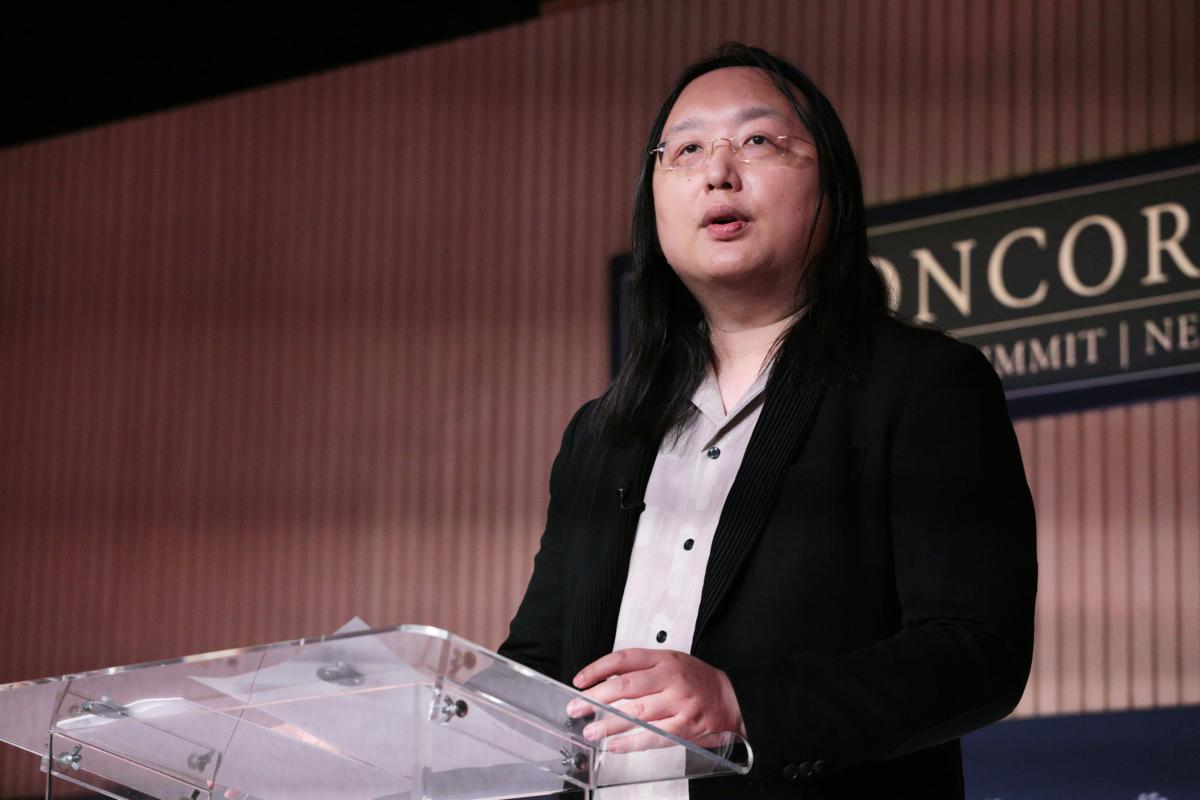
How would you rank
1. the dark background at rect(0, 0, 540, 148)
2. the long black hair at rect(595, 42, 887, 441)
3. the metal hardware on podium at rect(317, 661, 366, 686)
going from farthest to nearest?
the dark background at rect(0, 0, 540, 148) → the long black hair at rect(595, 42, 887, 441) → the metal hardware on podium at rect(317, 661, 366, 686)

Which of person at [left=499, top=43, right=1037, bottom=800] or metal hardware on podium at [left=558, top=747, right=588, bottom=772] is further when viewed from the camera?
person at [left=499, top=43, right=1037, bottom=800]

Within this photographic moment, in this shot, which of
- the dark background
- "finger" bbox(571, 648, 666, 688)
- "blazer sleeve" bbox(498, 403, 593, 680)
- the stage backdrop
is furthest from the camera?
the dark background

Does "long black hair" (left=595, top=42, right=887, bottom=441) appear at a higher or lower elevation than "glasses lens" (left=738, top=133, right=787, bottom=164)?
lower

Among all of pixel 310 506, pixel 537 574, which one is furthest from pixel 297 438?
pixel 537 574

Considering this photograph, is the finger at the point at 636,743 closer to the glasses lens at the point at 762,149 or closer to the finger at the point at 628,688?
the finger at the point at 628,688

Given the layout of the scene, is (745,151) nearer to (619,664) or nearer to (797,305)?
(797,305)

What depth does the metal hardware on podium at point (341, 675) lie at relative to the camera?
102cm

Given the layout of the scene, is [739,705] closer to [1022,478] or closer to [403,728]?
[403,728]

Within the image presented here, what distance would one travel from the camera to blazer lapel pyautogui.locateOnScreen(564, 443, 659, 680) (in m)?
1.50

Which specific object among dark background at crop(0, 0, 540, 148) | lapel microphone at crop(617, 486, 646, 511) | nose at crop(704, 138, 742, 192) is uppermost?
dark background at crop(0, 0, 540, 148)

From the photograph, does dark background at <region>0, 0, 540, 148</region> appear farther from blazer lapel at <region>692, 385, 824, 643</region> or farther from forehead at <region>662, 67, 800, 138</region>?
blazer lapel at <region>692, 385, 824, 643</region>

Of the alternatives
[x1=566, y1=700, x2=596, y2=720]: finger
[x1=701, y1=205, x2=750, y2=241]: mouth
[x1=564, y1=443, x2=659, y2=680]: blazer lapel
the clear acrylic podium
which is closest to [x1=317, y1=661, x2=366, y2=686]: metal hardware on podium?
the clear acrylic podium

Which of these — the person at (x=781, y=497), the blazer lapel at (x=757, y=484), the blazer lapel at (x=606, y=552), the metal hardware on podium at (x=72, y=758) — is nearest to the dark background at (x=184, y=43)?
the person at (x=781, y=497)

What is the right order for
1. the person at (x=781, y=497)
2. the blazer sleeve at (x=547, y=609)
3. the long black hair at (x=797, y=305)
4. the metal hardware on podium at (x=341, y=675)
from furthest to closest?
the blazer sleeve at (x=547, y=609) < the long black hair at (x=797, y=305) < the person at (x=781, y=497) < the metal hardware on podium at (x=341, y=675)
